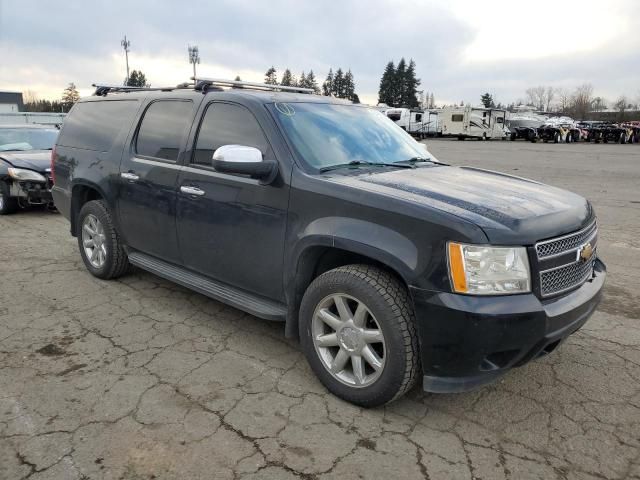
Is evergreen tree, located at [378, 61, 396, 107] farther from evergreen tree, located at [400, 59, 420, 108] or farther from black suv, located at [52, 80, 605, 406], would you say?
black suv, located at [52, 80, 605, 406]

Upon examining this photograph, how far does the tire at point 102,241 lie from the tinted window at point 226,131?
5.14 feet

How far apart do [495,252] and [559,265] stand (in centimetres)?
50

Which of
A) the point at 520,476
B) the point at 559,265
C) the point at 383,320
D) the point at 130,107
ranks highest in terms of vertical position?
the point at 130,107

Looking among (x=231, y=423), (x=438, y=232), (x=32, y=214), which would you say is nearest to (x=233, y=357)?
(x=231, y=423)

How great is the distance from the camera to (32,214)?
8672 millimetres

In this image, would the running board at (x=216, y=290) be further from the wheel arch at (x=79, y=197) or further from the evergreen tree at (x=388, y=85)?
the evergreen tree at (x=388, y=85)

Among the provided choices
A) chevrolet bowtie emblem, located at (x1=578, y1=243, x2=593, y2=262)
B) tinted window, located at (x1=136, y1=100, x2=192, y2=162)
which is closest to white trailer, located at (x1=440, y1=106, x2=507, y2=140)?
tinted window, located at (x1=136, y1=100, x2=192, y2=162)

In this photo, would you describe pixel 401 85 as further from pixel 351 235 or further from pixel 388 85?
pixel 351 235

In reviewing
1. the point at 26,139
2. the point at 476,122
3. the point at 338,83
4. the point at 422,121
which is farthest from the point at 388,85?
the point at 26,139

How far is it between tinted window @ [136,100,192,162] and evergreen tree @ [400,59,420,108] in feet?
305

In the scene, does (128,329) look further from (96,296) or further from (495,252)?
(495,252)

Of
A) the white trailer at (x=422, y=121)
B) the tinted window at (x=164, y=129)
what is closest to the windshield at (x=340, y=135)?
the tinted window at (x=164, y=129)

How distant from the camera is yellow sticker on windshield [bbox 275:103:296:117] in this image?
3.54 metres

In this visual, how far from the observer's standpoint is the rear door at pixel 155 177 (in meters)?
4.00
